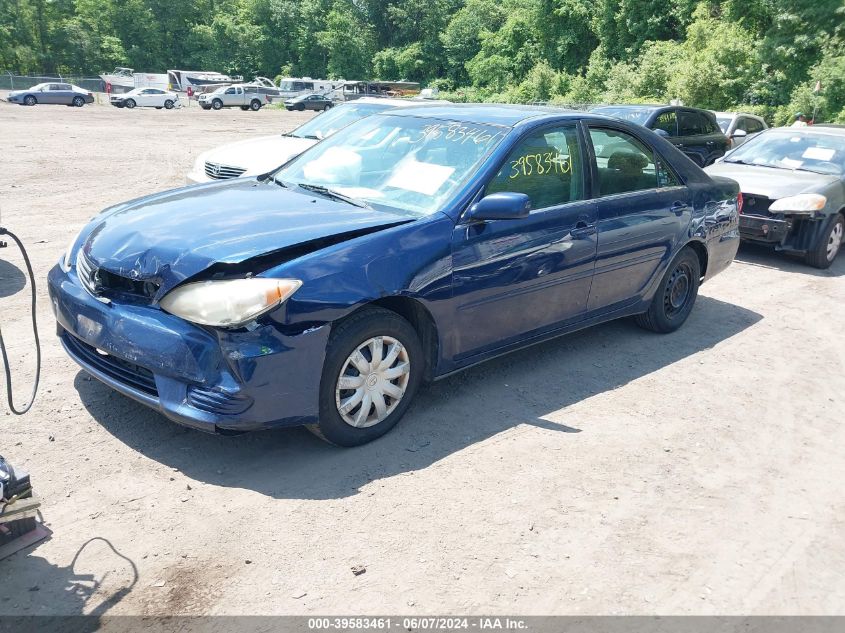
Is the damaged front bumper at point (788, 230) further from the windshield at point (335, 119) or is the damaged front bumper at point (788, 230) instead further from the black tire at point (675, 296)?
the windshield at point (335, 119)

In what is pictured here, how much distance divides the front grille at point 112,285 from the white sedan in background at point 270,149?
195 inches

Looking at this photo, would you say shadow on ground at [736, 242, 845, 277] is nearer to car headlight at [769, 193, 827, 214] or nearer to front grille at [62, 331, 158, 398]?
car headlight at [769, 193, 827, 214]

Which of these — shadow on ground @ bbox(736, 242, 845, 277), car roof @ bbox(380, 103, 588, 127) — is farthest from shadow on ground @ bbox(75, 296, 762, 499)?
shadow on ground @ bbox(736, 242, 845, 277)

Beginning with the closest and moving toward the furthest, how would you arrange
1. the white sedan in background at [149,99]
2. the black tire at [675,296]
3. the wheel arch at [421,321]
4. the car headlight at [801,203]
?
the wheel arch at [421,321] < the black tire at [675,296] < the car headlight at [801,203] < the white sedan in background at [149,99]

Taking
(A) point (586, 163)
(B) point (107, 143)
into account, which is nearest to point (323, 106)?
(B) point (107, 143)

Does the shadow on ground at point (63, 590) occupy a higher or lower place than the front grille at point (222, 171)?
lower

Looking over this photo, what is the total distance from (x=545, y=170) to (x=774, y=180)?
549cm

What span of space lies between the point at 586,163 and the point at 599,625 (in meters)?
3.26

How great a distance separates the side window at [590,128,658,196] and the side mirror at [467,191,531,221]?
120 centimetres

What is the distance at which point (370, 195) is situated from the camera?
15.3ft

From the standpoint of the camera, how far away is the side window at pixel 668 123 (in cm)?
1230

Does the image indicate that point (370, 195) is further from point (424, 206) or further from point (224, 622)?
point (224, 622)

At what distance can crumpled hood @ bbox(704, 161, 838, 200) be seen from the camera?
28.8 ft

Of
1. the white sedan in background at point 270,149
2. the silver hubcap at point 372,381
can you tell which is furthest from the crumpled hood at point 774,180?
the silver hubcap at point 372,381
